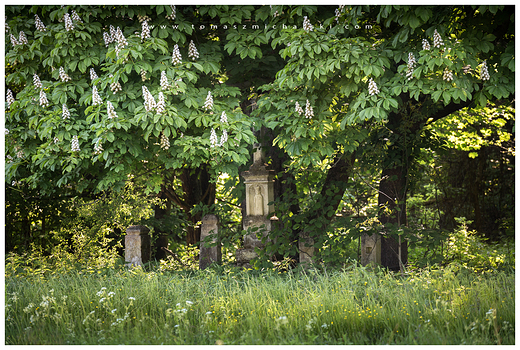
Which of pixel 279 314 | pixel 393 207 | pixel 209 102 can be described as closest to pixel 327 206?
pixel 393 207

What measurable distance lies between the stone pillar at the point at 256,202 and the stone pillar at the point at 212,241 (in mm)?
458

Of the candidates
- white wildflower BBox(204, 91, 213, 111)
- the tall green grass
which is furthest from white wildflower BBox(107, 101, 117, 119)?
the tall green grass

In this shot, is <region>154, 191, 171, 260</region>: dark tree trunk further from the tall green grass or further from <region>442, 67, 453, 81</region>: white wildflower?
<region>442, 67, 453, 81</region>: white wildflower

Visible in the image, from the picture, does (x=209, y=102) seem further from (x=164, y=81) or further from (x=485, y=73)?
(x=485, y=73)

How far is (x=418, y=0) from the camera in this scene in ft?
13.5

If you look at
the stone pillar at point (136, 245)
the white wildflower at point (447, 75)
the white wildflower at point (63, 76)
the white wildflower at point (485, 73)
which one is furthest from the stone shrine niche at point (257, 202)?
the white wildflower at point (485, 73)

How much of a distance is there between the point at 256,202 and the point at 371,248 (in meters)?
1.67

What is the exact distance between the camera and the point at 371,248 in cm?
593

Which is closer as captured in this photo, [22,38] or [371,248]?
[22,38]

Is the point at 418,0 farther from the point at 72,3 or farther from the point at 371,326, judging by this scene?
the point at 72,3

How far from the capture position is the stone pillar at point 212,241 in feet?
21.6

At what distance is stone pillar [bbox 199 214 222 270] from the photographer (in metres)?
6.57

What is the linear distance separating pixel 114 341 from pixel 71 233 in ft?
19.1

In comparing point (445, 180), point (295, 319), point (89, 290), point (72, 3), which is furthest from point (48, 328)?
point (445, 180)
